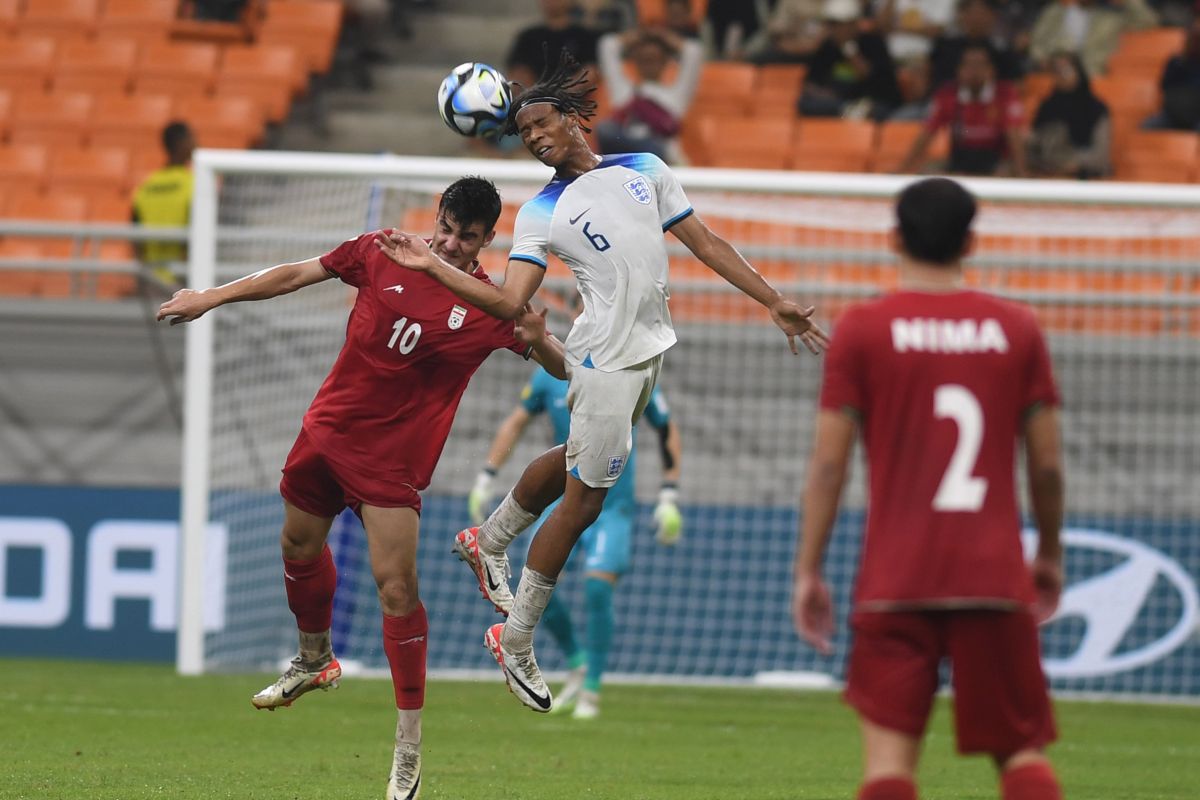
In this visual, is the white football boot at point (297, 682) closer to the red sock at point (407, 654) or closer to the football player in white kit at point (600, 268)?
the red sock at point (407, 654)

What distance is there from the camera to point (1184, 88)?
16.5 meters

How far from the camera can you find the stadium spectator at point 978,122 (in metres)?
15.7

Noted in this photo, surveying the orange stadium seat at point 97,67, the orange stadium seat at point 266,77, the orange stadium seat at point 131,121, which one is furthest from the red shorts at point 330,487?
the orange stadium seat at point 97,67

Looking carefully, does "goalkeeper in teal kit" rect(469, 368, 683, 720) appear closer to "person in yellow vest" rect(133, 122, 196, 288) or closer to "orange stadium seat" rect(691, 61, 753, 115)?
"person in yellow vest" rect(133, 122, 196, 288)

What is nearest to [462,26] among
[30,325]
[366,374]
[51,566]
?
[30,325]

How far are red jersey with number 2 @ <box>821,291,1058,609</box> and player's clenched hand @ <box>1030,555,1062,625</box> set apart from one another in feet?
0.54

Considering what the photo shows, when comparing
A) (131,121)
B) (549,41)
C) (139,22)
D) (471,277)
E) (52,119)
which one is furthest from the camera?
Result: (139,22)

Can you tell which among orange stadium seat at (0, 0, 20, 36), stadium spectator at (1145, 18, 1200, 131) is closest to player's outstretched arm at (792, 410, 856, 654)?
stadium spectator at (1145, 18, 1200, 131)

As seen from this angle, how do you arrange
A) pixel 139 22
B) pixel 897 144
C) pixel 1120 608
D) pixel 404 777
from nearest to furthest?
1. pixel 404 777
2. pixel 1120 608
3. pixel 897 144
4. pixel 139 22

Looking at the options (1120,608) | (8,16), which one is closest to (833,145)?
(1120,608)

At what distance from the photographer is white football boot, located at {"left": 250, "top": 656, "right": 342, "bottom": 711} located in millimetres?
8359

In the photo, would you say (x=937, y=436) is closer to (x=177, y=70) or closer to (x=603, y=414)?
(x=603, y=414)

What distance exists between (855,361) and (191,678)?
9240 mm

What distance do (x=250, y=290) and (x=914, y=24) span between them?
36.9 feet
